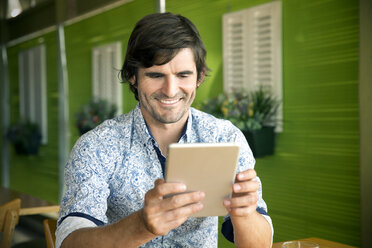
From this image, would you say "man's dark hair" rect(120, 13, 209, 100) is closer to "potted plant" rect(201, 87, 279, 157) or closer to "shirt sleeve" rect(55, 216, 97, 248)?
"shirt sleeve" rect(55, 216, 97, 248)

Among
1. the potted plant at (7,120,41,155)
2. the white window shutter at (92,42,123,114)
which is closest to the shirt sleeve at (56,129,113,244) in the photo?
the white window shutter at (92,42,123,114)

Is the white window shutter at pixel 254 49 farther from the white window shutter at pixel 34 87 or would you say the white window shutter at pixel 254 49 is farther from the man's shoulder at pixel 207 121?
the white window shutter at pixel 34 87

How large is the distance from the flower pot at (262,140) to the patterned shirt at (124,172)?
1395 millimetres

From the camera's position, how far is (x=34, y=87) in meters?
6.70

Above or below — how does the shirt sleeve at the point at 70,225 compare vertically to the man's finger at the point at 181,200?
below

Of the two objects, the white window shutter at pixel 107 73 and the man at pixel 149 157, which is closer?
the man at pixel 149 157

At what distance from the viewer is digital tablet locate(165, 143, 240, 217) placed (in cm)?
117

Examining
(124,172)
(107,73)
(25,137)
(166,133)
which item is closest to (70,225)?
(124,172)

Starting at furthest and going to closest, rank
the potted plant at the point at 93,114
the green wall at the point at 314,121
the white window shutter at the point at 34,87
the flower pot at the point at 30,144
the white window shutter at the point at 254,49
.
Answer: the flower pot at the point at 30,144 < the white window shutter at the point at 34,87 < the potted plant at the point at 93,114 < the white window shutter at the point at 254,49 < the green wall at the point at 314,121

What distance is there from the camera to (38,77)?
6.53 meters

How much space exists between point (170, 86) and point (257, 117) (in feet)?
5.50

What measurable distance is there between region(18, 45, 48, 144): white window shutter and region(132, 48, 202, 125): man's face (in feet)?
16.4

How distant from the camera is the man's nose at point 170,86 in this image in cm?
161

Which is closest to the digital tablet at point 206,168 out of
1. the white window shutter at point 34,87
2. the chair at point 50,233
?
the chair at point 50,233
